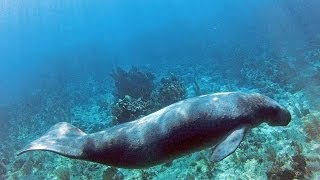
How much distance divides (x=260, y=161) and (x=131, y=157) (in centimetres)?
387

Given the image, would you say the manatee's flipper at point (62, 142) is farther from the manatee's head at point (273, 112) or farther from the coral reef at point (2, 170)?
the coral reef at point (2, 170)

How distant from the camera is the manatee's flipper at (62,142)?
7.06 m

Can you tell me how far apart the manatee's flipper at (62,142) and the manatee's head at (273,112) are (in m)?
3.97

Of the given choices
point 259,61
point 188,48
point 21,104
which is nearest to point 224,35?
point 188,48

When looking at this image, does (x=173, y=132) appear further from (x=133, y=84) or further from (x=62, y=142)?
(x=133, y=84)

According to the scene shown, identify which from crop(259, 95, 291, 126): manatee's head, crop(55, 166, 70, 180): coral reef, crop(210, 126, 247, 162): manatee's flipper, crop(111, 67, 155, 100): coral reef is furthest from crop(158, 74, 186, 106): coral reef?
crop(210, 126, 247, 162): manatee's flipper

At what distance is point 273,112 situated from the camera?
7.20m

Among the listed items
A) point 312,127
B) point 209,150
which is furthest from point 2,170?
point 312,127

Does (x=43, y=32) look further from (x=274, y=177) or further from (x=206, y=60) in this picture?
(x=274, y=177)

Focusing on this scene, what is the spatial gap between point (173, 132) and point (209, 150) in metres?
3.50

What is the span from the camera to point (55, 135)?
771cm

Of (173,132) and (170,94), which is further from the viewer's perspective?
(170,94)

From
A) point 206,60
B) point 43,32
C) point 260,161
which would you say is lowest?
point 43,32

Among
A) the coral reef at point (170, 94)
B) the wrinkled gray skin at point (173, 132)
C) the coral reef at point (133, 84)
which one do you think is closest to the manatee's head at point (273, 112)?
the wrinkled gray skin at point (173, 132)
